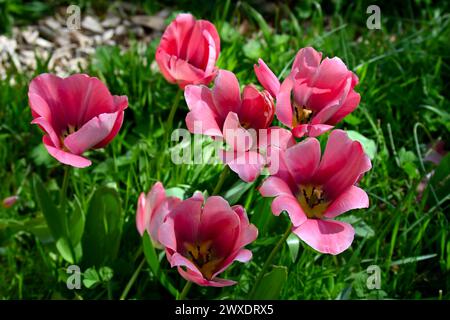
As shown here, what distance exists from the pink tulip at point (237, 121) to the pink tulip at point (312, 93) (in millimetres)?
30

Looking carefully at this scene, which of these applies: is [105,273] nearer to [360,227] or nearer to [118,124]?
[118,124]

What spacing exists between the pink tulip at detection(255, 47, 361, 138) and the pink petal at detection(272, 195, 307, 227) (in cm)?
12

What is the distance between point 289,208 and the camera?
3.67 feet

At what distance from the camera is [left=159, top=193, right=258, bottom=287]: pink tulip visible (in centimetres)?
118

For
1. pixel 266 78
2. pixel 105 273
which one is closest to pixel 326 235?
pixel 266 78

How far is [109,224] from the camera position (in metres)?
1.63

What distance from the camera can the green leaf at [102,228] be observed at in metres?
1.61

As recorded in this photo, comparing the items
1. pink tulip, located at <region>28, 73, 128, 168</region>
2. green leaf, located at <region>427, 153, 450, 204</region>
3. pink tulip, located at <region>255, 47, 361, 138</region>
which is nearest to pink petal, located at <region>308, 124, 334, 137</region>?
pink tulip, located at <region>255, 47, 361, 138</region>

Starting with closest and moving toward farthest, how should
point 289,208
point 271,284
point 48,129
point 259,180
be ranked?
point 289,208
point 48,129
point 271,284
point 259,180

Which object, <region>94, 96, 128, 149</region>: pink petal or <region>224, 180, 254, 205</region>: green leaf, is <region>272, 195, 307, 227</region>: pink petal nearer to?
<region>94, 96, 128, 149</region>: pink petal

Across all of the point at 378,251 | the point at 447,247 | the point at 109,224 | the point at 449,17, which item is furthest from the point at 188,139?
the point at 449,17

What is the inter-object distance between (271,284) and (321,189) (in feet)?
0.83
